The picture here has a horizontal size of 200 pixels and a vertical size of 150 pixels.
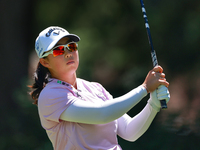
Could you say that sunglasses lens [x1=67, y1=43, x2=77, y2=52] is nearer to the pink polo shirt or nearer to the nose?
the nose

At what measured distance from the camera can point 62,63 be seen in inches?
66.2

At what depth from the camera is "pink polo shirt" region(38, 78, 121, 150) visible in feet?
5.13

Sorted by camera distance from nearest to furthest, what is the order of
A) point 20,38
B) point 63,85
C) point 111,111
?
point 111,111
point 63,85
point 20,38

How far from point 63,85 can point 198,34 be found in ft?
11.0

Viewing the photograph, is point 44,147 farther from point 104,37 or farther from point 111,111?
point 111,111

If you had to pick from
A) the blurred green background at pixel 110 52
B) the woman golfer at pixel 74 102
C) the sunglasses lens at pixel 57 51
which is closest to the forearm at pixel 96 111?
the woman golfer at pixel 74 102

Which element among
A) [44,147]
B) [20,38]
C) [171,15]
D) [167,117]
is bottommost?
[44,147]

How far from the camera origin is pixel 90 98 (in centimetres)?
173

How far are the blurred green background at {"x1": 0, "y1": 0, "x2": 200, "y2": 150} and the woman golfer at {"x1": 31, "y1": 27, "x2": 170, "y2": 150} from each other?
2.68 m

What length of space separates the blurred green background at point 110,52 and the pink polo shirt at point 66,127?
2.78 metres

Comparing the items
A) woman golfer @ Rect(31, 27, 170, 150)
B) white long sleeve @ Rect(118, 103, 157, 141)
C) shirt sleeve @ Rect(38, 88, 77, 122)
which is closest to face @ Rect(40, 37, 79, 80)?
woman golfer @ Rect(31, 27, 170, 150)

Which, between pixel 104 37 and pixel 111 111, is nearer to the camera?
pixel 111 111

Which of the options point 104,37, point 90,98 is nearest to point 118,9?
point 104,37

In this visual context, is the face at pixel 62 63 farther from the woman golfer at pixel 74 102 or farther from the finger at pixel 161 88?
the finger at pixel 161 88
